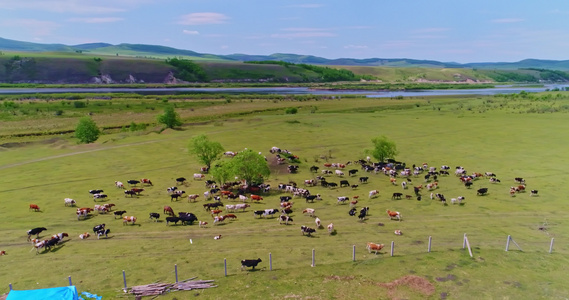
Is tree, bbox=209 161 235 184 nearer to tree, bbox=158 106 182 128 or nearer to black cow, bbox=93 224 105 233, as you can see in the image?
black cow, bbox=93 224 105 233

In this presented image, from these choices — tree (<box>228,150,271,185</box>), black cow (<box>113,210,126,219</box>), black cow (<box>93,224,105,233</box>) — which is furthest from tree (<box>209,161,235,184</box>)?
black cow (<box>93,224,105,233</box>)

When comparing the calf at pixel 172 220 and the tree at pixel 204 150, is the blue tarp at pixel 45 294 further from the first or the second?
the tree at pixel 204 150

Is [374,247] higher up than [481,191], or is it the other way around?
[481,191]

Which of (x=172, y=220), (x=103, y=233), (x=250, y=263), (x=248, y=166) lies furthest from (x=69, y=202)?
(x=250, y=263)

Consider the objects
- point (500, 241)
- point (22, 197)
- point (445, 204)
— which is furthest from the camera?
point (22, 197)

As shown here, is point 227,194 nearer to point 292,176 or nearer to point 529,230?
point 292,176

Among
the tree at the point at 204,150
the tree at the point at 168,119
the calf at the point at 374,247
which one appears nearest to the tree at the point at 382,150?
the tree at the point at 204,150

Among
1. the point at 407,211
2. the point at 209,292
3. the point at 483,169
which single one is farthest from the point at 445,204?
the point at 209,292

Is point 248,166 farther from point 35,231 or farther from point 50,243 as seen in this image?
point 35,231

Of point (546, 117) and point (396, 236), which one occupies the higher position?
point (546, 117)
